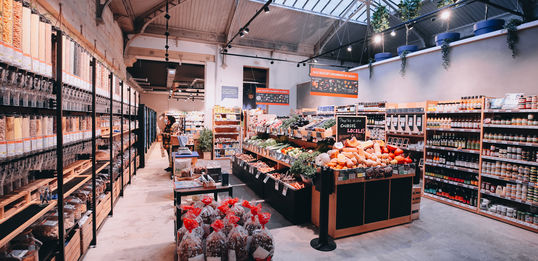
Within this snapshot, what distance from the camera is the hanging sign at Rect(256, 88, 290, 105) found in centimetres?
1104

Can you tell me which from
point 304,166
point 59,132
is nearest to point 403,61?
point 304,166

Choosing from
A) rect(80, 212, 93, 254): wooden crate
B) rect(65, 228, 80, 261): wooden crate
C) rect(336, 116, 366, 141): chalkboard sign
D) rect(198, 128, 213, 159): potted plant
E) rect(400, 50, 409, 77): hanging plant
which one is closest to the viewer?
rect(65, 228, 80, 261): wooden crate

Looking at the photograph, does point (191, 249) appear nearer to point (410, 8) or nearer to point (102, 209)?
point (102, 209)

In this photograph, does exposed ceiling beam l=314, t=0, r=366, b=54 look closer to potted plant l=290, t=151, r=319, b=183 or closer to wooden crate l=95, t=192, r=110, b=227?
potted plant l=290, t=151, r=319, b=183

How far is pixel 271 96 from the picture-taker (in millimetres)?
11406

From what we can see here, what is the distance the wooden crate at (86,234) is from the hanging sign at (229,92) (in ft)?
30.2

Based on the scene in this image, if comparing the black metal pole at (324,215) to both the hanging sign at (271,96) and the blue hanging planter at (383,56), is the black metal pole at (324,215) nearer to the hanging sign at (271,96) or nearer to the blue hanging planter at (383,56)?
the blue hanging planter at (383,56)

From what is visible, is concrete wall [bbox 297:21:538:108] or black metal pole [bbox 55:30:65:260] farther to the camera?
concrete wall [bbox 297:21:538:108]

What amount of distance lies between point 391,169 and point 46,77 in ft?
13.6

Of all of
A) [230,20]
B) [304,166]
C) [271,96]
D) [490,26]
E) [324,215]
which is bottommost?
[324,215]

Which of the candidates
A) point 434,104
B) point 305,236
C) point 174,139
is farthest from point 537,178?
point 174,139

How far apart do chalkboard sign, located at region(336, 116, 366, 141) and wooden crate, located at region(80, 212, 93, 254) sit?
360cm

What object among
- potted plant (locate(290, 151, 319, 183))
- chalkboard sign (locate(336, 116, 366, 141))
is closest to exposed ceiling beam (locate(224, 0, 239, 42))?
chalkboard sign (locate(336, 116, 366, 141))

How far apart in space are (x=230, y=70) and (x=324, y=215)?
1009 cm
